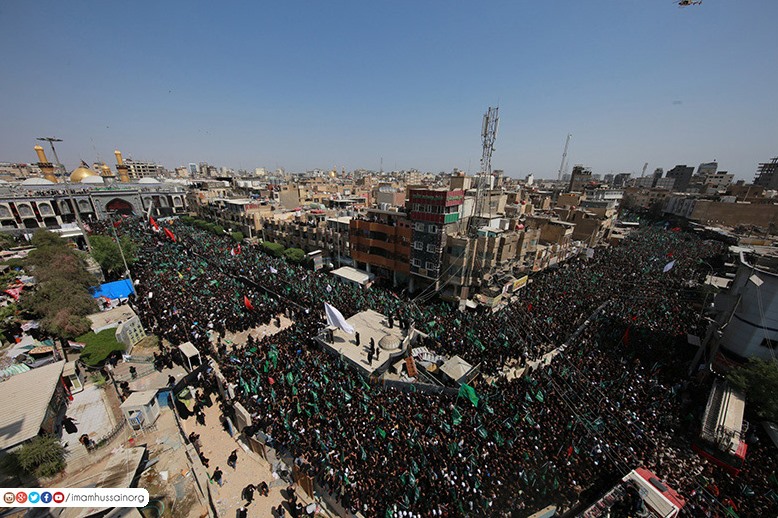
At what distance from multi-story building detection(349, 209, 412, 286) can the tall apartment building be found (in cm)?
138

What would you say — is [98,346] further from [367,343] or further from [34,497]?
[34,497]

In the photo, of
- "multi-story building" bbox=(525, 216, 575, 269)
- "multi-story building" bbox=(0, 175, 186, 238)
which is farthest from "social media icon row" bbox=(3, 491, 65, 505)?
"multi-story building" bbox=(0, 175, 186, 238)

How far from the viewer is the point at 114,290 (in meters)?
26.2

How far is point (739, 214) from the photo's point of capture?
56.4 m

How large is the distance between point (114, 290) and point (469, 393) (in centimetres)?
3286

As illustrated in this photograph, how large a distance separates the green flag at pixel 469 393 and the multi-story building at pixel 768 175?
144 m

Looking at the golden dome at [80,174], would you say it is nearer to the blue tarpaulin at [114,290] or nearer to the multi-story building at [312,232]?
the multi-story building at [312,232]

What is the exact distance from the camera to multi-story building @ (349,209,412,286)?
1183 inches

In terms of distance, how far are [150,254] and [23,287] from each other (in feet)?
46.4

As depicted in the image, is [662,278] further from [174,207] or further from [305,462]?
[174,207]

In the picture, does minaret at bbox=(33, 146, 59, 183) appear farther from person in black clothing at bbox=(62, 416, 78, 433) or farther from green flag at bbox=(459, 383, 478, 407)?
green flag at bbox=(459, 383, 478, 407)

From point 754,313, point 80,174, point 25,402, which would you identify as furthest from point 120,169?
point 754,313

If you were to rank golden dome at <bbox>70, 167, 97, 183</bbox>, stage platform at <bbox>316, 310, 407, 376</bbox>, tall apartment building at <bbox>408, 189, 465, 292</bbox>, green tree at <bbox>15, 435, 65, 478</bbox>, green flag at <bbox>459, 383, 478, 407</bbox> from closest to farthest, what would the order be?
green tree at <bbox>15, 435, 65, 478</bbox> < green flag at <bbox>459, 383, 478, 407</bbox> < stage platform at <bbox>316, 310, 407, 376</bbox> < tall apartment building at <bbox>408, 189, 465, 292</bbox> < golden dome at <bbox>70, 167, 97, 183</bbox>

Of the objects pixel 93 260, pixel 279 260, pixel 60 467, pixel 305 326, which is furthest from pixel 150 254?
pixel 60 467
